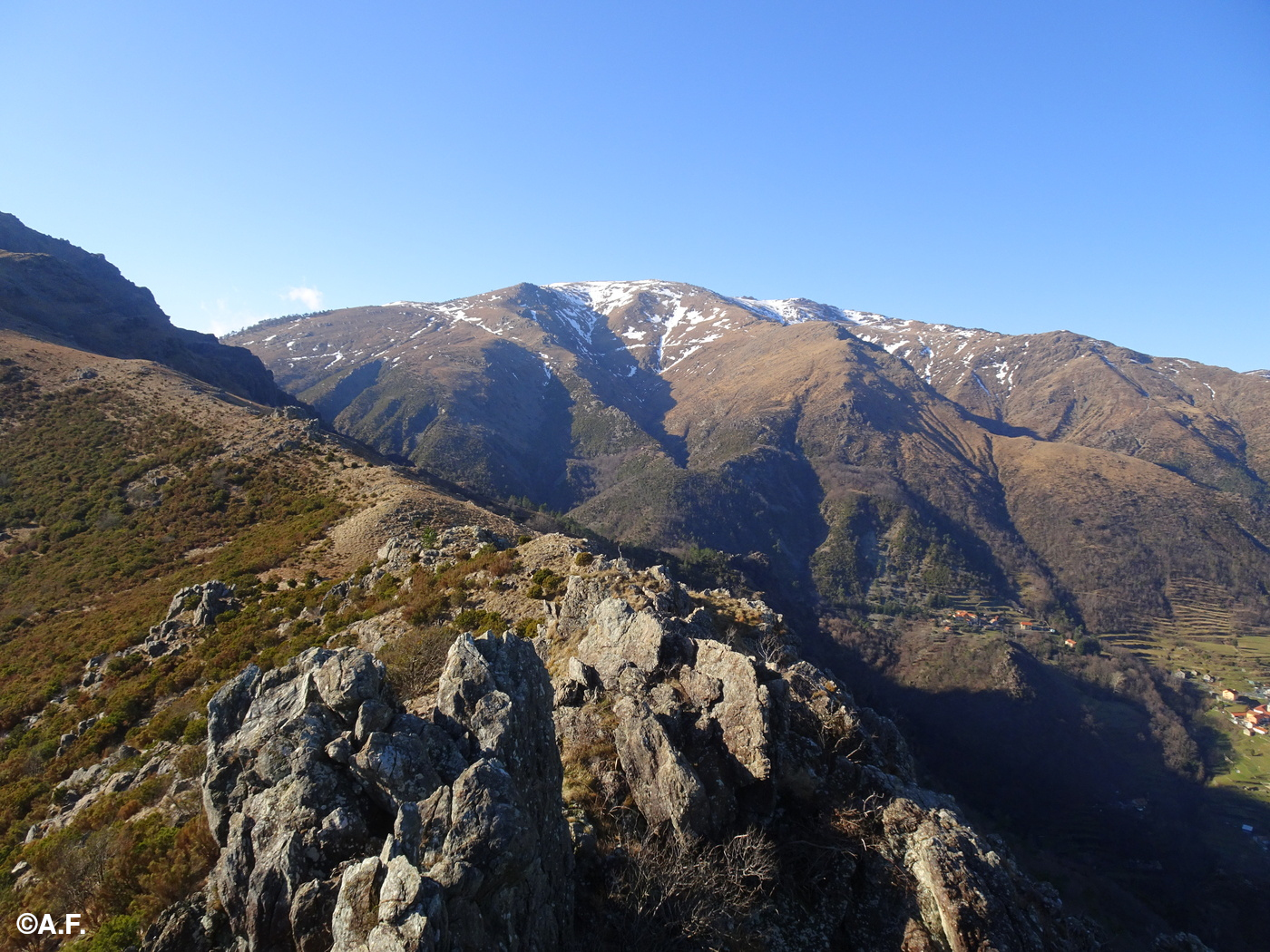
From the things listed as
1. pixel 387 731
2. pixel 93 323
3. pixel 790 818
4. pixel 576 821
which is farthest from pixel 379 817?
pixel 93 323

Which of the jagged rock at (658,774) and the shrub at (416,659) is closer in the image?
the jagged rock at (658,774)

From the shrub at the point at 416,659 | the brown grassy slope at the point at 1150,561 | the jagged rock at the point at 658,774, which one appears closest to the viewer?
the jagged rock at the point at 658,774

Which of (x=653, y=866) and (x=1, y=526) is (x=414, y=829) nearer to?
(x=653, y=866)

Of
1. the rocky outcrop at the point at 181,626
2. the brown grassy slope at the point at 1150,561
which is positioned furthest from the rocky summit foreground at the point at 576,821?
the brown grassy slope at the point at 1150,561

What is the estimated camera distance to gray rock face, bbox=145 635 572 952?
6.42 meters

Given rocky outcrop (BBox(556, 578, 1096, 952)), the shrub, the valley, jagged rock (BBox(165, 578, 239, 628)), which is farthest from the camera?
jagged rock (BBox(165, 578, 239, 628))

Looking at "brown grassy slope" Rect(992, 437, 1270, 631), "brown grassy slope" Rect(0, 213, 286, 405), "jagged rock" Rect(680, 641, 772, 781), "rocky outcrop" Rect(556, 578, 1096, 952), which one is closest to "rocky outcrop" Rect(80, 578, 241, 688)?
"rocky outcrop" Rect(556, 578, 1096, 952)

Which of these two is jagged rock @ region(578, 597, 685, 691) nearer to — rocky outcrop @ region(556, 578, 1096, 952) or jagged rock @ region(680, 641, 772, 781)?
rocky outcrop @ region(556, 578, 1096, 952)

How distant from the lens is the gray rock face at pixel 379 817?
21.1ft

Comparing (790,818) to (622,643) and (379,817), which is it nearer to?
(622,643)

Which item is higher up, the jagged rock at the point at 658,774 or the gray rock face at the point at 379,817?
the gray rock face at the point at 379,817

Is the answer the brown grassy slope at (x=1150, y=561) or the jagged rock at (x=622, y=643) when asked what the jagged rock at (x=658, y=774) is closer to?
the jagged rock at (x=622, y=643)

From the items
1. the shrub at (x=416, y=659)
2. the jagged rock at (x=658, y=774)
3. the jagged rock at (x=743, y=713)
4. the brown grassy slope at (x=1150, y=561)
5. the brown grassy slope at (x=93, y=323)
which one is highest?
the brown grassy slope at (x=93, y=323)

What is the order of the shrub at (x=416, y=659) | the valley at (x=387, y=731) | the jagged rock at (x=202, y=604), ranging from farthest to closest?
the jagged rock at (x=202, y=604)
the shrub at (x=416, y=659)
the valley at (x=387, y=731)
